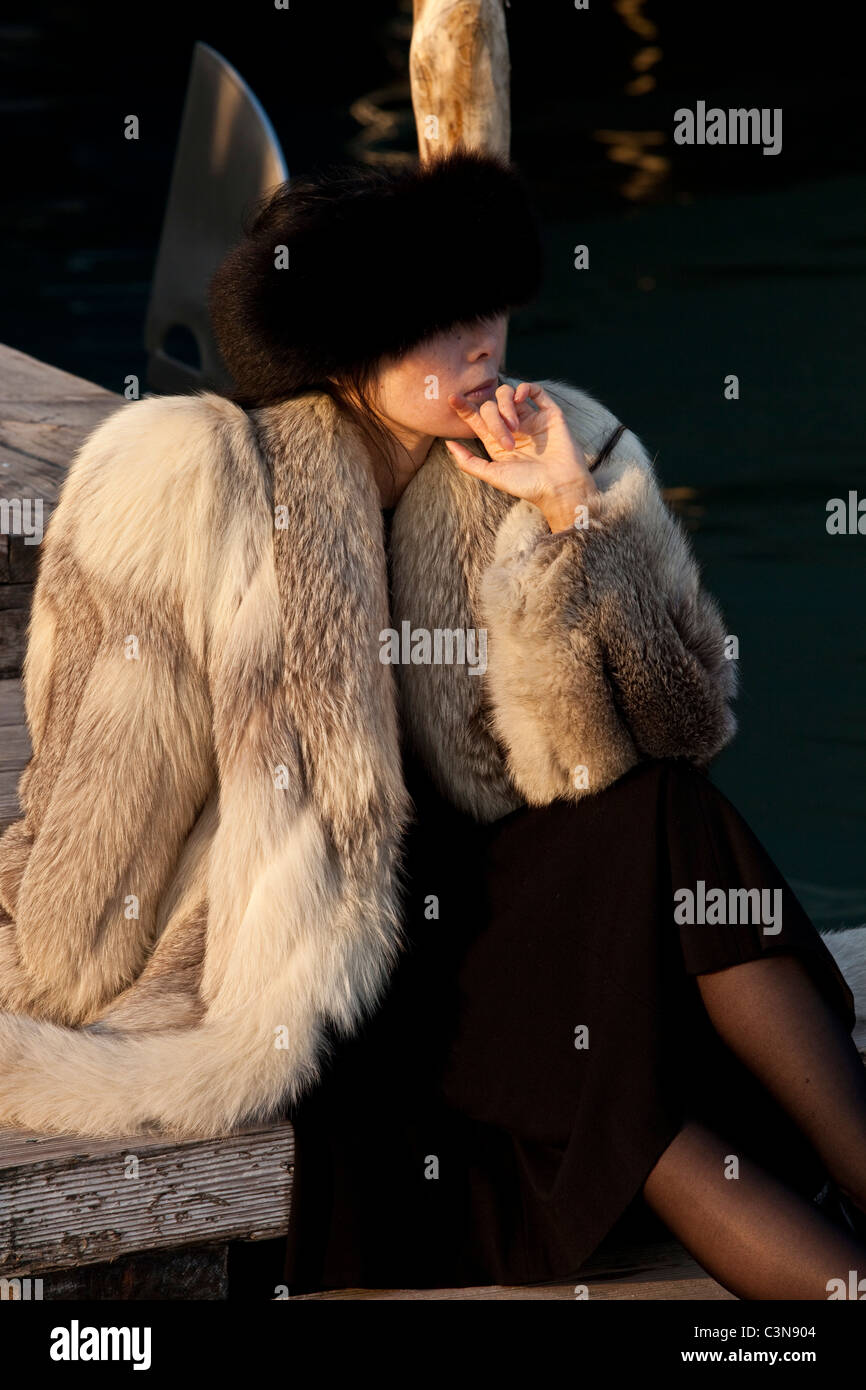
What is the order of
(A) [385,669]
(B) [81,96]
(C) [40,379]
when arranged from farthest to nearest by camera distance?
(B) [81,96], (C) [40,379], (A) [385,669]

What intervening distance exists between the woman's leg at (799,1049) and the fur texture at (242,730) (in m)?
0.27

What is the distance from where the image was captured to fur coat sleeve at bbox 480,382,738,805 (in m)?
1.96

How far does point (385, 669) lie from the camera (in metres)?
2.02

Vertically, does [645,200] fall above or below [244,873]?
above

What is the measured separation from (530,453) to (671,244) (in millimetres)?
9823

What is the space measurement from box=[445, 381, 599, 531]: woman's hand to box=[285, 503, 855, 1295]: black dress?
0.34 meters

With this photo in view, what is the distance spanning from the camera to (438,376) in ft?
6.75

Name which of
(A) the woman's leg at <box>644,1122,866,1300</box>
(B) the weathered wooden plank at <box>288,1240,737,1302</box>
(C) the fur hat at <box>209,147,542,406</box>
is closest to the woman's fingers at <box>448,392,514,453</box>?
(C) the fur hat at <box>209,147,542,406</box>

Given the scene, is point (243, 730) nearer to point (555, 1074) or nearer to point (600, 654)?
point (600, 654)

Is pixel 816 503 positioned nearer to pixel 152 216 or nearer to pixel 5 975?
pixel 5 975

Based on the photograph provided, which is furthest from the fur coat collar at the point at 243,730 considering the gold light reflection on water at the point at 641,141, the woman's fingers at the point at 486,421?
the gold light reflection on water at the point at 641,141
